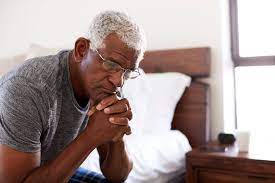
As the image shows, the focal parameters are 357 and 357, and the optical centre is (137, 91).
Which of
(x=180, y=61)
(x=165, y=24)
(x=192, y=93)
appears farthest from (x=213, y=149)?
(x=165, y=24)

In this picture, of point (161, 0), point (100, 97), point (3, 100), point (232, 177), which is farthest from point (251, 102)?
point (3, 100)

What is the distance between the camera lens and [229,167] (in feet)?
5.34

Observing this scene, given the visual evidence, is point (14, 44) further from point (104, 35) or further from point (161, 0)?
point (104, 35)

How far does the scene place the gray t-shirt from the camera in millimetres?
882

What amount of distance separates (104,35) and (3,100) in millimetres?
308

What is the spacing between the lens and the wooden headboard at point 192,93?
6.71ft

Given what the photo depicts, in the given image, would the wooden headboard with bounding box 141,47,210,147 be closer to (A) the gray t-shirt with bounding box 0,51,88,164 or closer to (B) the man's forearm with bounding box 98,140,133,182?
(B) the man's forearm with bounding box 98,140,133,182

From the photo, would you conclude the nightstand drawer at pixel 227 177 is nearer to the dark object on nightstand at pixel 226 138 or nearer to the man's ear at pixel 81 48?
the dark object on nightstand at pixel 226 138

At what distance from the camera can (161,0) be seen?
2.25 metres

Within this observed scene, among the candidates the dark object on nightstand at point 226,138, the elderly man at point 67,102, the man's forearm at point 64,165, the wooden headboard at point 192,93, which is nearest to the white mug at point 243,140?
the dark object on nightstand at point 226,138

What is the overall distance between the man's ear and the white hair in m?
0.02

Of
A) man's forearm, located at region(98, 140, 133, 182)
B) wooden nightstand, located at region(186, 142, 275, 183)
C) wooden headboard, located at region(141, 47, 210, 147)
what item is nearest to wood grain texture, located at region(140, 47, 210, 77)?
wooden headboard, located at region(141, 47, 210, 147)

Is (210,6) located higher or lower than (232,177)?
higher

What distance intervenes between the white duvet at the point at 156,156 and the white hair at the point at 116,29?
562 mm
